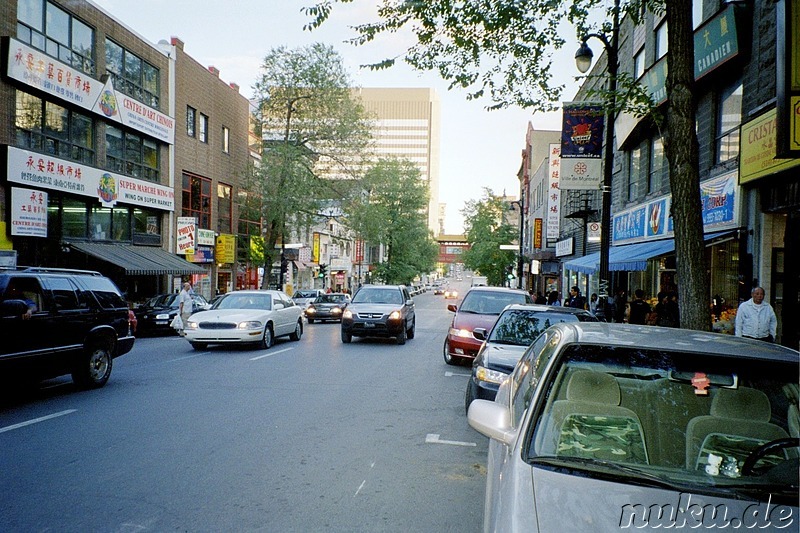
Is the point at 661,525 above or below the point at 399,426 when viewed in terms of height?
above

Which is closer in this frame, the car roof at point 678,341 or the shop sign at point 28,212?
the car roof at point 678,341

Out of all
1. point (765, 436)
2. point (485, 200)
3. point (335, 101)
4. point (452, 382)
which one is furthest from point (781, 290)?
point (485, 200)

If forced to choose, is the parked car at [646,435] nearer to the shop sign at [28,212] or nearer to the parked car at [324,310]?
the shop sign at [28,212]

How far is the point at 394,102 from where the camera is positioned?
157m

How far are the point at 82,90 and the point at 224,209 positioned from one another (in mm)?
13812

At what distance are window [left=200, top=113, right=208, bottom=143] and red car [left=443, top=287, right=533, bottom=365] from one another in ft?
77.2

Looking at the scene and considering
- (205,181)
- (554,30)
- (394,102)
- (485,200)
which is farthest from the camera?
(394,102)

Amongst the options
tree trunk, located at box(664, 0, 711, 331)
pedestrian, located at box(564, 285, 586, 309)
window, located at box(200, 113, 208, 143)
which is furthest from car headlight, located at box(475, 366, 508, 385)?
window, located at box(200, 113, 208, 143)

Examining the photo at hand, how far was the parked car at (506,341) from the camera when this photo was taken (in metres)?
7.36

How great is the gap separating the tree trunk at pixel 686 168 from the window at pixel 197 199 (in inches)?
1081

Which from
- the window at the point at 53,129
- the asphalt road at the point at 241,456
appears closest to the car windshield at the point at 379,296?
the asphalt road at the point at 241,456

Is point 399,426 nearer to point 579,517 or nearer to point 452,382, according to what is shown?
point 452,382

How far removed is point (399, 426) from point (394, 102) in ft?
511

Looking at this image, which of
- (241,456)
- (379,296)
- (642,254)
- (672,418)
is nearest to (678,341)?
(672,418)
